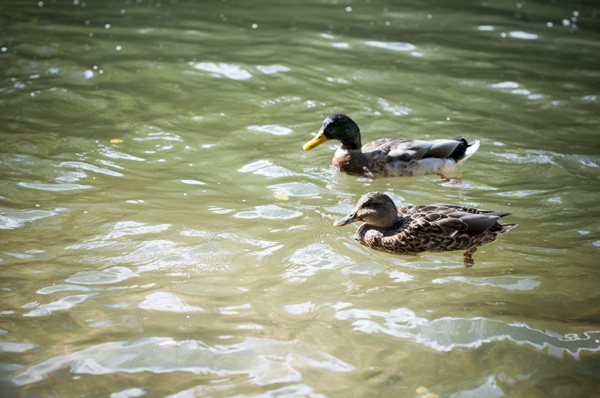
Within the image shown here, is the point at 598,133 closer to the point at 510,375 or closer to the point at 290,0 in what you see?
the point at 510,375

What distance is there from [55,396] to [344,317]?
2098 millimetres

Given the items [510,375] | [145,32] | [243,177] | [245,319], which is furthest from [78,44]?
[510,375]

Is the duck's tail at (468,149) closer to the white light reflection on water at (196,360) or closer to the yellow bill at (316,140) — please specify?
the yellow bill at (316,140)

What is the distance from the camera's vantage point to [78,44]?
11555 mm

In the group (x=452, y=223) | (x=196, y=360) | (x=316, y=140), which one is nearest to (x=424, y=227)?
(x=452, y=223)

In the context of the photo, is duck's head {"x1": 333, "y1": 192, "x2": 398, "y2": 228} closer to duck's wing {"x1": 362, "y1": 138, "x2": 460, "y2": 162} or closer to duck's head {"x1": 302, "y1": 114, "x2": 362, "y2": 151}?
duck's wing {"x1": 362, "y1": 138, "x2": 460, "y2": 162}

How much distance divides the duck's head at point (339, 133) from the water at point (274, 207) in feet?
1.08

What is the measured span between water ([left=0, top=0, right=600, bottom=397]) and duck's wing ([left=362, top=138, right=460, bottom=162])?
0.39 metres

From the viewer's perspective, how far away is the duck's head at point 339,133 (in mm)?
8250

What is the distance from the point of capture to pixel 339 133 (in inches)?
325

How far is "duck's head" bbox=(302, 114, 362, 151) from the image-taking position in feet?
27.1

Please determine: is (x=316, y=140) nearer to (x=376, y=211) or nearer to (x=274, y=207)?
(x=274, y=207)

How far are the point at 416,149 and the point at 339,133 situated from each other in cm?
94

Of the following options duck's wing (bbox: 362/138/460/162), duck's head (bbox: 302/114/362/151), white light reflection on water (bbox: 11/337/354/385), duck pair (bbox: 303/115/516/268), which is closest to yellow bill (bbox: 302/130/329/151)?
duck's head (bbox: 302/114/362/151)
